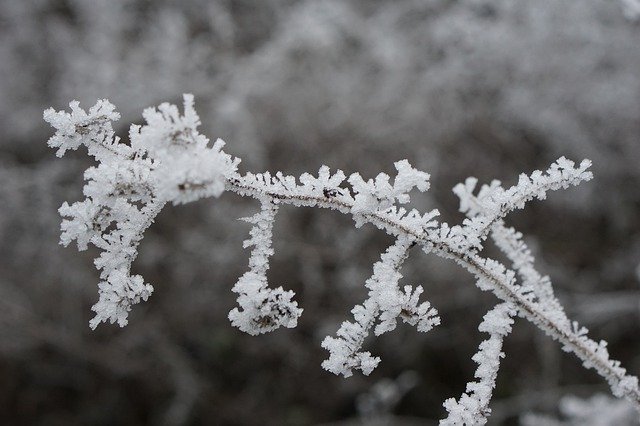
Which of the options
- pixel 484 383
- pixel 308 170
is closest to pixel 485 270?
pixel 484 383

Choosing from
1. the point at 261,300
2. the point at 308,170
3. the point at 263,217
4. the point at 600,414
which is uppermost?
the point at 308,170

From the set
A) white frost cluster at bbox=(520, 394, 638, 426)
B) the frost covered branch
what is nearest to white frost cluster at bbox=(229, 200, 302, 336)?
the frost covered branch

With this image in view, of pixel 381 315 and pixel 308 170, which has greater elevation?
pixel 308 170

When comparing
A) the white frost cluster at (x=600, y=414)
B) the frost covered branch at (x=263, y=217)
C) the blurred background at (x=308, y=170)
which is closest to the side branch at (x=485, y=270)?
the frost covered branch at (x=263, y=217)

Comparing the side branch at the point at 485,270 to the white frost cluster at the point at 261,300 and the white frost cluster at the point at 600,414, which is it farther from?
the white frost cluster at the point at 600,414

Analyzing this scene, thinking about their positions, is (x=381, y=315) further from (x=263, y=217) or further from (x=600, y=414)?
(x=600, y=414)

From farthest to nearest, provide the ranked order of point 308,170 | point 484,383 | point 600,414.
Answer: point 308,170 → point 600,414 → point 484,383

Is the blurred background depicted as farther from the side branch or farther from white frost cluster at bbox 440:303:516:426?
white frost cluster at bbox 440:303:516:426
